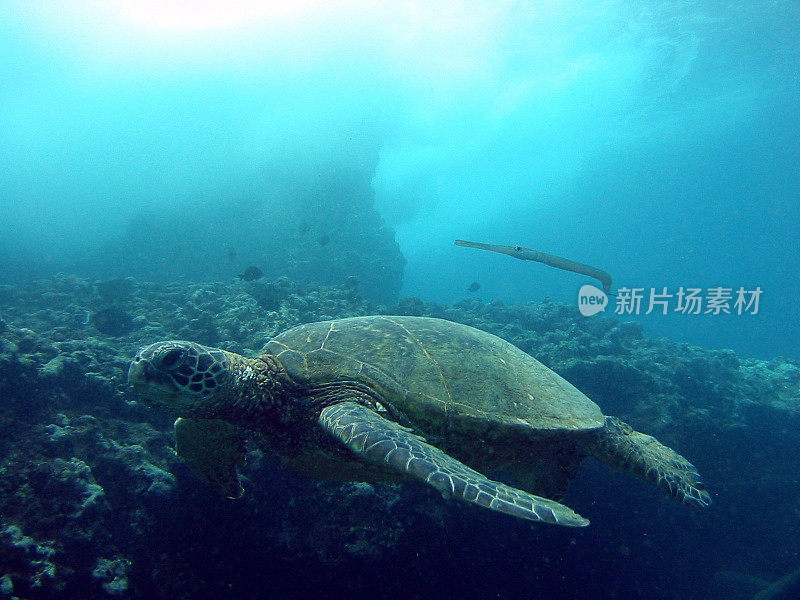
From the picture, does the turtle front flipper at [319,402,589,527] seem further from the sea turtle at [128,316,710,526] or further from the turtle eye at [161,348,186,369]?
the turtle eye at [161,348,186,369]

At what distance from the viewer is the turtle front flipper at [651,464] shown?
142 inches

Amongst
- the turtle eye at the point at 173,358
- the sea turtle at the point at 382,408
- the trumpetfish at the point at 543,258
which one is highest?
the trumpetfish at the point at 543,258

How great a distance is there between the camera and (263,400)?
136 inches

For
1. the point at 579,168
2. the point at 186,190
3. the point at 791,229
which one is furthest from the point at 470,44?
the point at 791,229

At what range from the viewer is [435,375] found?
3496mm

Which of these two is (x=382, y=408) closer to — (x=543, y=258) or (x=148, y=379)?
(x=148, y=379)

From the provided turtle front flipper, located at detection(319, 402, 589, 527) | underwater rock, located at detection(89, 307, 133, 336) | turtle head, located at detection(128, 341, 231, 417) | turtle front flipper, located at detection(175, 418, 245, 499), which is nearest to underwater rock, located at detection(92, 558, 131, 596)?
turtle front flipper, located at detection(175, 418, 245, 499)

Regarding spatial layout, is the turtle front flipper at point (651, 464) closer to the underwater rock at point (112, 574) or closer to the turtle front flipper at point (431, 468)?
the turtle front flipper at point (431, 468)

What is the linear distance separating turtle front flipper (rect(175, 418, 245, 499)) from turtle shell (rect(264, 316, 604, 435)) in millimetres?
979

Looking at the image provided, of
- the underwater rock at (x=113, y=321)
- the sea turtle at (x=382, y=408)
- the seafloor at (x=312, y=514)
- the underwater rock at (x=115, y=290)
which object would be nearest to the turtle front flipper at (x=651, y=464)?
the sea turtle at (x=382, y=408)

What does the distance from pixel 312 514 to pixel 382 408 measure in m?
2.33

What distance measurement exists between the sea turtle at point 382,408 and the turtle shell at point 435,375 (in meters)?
0.01

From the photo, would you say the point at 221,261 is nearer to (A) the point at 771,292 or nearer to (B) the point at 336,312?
(B) the point at 336,312

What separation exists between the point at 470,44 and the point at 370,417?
110 feet
